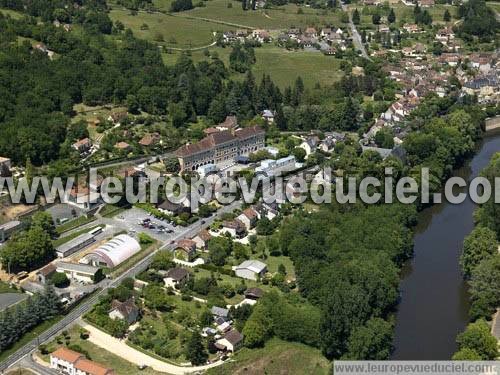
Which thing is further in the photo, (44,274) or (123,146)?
(123,146)

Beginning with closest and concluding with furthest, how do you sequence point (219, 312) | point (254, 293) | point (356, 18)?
1. point (219, 312)
2. point (254, 293)
3. point (356, 18)

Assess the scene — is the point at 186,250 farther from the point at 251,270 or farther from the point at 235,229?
the point at 251,270

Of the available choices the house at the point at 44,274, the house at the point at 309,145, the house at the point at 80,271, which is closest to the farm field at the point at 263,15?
the house at the point at 309,145

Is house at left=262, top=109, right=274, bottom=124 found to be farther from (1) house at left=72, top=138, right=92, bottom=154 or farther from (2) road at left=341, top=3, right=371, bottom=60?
(2) road at left=341, top=3, right=371, bottom=60

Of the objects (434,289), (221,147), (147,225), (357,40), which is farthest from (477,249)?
(357,40)

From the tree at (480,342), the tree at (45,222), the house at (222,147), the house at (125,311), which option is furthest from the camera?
the house at (222,147)

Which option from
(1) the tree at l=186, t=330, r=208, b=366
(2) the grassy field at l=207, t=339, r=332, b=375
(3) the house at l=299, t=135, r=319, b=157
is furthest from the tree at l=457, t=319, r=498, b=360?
(3) the house at l=299, t=135, r=319, b=157

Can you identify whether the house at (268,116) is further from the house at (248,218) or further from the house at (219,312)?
the house at (219,312)

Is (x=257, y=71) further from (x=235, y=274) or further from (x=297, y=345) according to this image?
(x=297, y=345)
